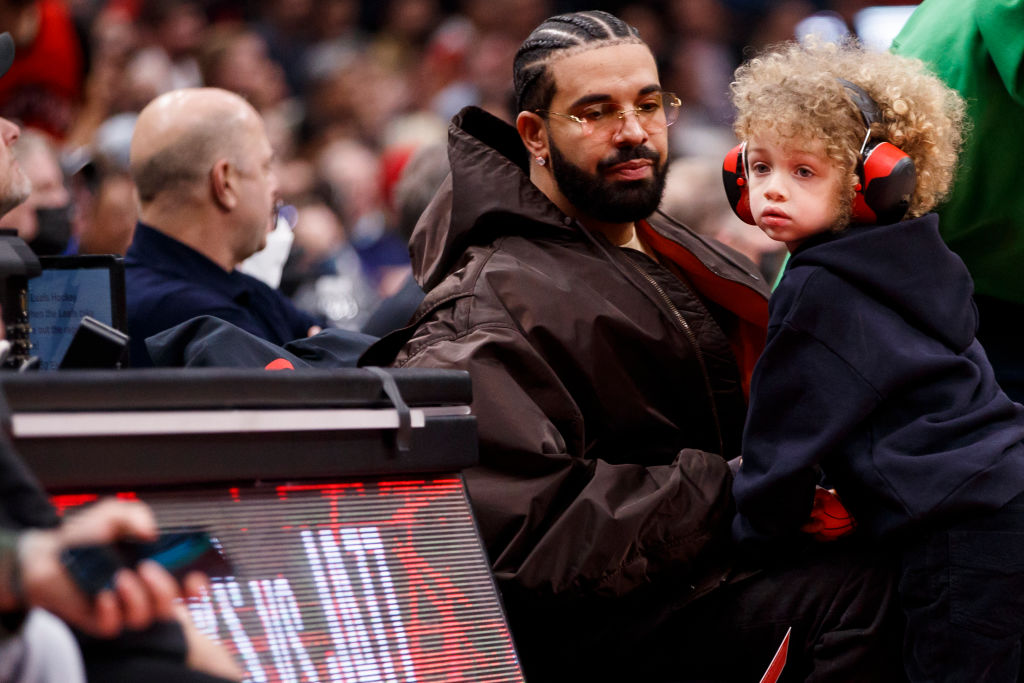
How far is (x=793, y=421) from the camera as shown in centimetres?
229

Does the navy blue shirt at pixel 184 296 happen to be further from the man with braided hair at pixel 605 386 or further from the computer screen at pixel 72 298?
the computer screen at pixel 72 298

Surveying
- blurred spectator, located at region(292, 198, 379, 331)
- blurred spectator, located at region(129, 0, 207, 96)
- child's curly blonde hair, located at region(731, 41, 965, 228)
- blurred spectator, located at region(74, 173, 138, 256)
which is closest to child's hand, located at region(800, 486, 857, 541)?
child's curly blonde hair, located at region(731, 41, 965, 228)

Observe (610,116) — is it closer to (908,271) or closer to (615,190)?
(615,190)

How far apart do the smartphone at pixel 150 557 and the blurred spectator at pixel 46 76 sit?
15.3ft

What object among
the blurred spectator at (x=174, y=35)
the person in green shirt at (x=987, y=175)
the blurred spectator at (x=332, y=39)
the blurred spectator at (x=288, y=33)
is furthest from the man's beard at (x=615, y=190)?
the blurred spectator at (x=332, y=39)

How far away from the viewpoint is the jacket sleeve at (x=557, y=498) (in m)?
2.43

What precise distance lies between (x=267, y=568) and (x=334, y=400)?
0.85 ft

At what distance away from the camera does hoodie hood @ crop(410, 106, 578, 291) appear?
2.82 meters

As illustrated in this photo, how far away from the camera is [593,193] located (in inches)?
115

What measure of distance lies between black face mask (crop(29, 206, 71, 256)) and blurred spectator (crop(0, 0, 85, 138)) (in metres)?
2.13

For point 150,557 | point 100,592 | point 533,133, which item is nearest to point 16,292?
point 150,557

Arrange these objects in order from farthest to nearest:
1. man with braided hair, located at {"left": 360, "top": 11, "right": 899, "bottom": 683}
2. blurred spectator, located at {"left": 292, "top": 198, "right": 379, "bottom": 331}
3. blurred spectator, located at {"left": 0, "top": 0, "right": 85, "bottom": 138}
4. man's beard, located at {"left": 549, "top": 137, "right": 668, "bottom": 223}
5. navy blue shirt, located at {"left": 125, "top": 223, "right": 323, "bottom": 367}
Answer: blurred spectator, located at {"left": 0, "top": 0, "right": 85, "bottom": 138} → blurred spectator, located at {"left": 292, "top": 198, "right": 379, "bottom": 331} → navy blue shirt, located at {"left": 125, "top": 223, "right": 323, "bottom": 367} → man's beard, located at {"left": 549, "top": 137, "right": 668, "bottom": 223} → man with braided hair, located at {"left": 360, "top": 11, "right": 899, "bottom": 683}

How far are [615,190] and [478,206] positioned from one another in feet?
1.02

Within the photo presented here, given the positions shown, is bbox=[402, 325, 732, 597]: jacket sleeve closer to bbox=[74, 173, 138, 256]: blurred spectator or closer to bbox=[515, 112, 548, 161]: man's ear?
bbox=[515, 112, 548, 161]: man's ear
